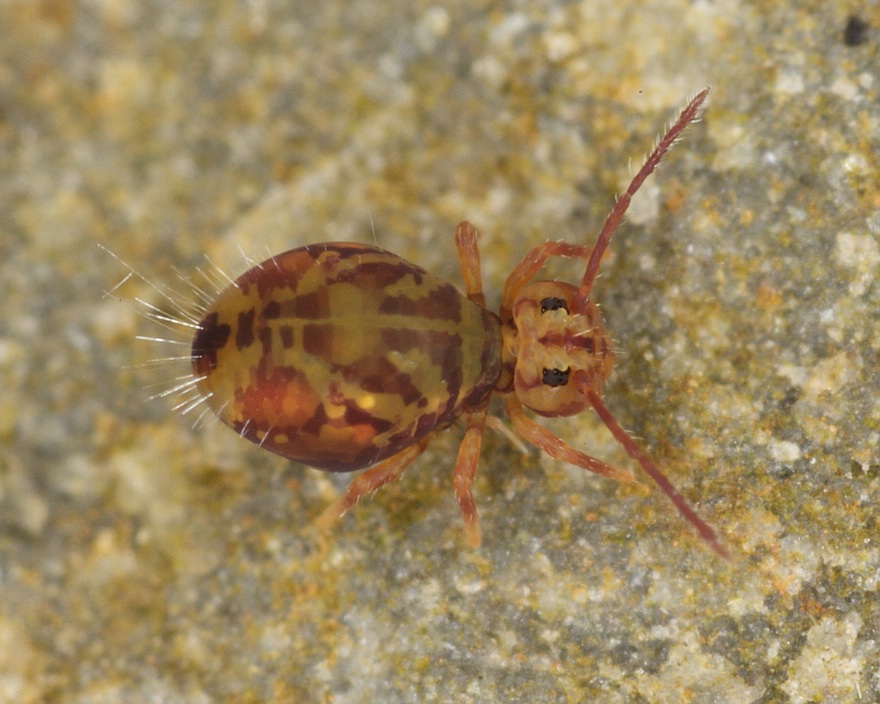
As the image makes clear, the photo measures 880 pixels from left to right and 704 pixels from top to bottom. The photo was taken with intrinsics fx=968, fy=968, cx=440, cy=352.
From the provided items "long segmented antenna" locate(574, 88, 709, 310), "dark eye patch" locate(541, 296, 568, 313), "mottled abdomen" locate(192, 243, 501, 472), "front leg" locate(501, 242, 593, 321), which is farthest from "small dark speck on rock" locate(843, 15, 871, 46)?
"mottled abdomen" locate(192, 243, 501, 472)

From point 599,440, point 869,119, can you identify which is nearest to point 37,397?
point 599,440

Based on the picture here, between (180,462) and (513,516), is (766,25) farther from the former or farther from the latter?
(180,462)

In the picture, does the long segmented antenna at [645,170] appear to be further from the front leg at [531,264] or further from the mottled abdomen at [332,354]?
the mottled abdomen at [332,354]

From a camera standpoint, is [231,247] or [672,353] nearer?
[672,353]

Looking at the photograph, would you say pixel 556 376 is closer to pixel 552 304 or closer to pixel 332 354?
pixel 552 304

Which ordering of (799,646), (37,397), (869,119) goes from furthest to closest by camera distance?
(37,397) → (869,119) → (799,646)

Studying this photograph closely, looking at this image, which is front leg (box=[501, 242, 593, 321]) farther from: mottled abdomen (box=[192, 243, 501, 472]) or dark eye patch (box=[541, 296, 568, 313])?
mottled abdomen (box=[192, 243, 501, 472])
